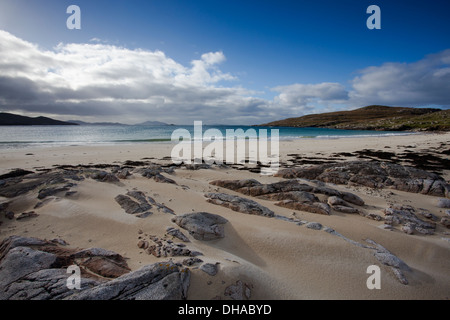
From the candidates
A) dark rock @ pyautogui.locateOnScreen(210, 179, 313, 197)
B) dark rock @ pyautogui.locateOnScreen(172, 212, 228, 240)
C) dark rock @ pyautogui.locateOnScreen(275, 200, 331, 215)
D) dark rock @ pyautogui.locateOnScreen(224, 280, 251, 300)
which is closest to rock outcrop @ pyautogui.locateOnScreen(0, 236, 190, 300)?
dark rock @ pyautogui.locateOnScreen(224, 280, 251, 300)

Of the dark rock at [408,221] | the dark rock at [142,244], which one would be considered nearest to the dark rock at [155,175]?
the dark rock at [142,244]

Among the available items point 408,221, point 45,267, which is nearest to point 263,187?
point 408,221

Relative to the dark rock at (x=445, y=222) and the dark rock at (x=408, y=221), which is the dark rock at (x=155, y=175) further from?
the dark rock at (x=445, y=222)

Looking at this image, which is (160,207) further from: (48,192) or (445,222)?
(445,222)

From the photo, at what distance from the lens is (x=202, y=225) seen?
5973mm

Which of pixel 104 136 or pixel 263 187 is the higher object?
pixel 104 136

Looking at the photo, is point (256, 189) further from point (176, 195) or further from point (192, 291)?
point (192, 291)

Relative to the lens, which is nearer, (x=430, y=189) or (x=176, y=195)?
(x=176, y=195)

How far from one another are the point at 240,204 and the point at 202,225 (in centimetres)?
242

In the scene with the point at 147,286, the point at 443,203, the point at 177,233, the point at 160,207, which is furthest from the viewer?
the point at 443,203

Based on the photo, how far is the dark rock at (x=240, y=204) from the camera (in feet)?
24.9
